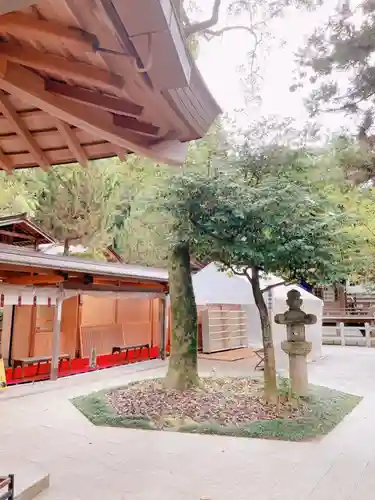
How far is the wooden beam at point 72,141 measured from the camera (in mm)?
2085

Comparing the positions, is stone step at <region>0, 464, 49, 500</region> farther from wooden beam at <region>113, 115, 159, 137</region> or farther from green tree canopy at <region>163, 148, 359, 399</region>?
green tree canopy at <region>163, 148, 359, 399</region>

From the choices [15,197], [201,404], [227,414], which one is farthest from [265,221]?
[15,197]

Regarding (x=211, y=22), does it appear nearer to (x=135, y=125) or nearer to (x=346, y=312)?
(x=135, y=125)

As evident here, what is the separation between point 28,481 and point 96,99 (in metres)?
3.62

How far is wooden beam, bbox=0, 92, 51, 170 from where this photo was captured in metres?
1.99

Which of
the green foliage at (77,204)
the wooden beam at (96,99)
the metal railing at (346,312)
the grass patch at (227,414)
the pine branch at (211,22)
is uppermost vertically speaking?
the pine branch at (211,22)

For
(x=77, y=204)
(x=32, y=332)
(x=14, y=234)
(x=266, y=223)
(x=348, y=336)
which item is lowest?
(x=348, y=336)

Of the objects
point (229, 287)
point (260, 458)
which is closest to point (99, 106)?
point (260, 458)

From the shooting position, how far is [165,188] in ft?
24.6

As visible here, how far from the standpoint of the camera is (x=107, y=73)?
1468 mm

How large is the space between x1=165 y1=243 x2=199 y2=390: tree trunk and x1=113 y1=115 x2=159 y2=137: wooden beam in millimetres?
6377

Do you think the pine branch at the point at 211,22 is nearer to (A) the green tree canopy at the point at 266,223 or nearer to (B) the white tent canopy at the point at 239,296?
(A) the green tree canopy at the point at 266,223

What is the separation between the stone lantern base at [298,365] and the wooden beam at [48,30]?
6.81 m

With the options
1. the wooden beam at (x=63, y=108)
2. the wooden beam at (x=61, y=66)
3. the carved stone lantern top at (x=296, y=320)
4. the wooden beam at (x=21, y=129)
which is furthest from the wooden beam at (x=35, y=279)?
the wooden beam at (x=61, y=66)
